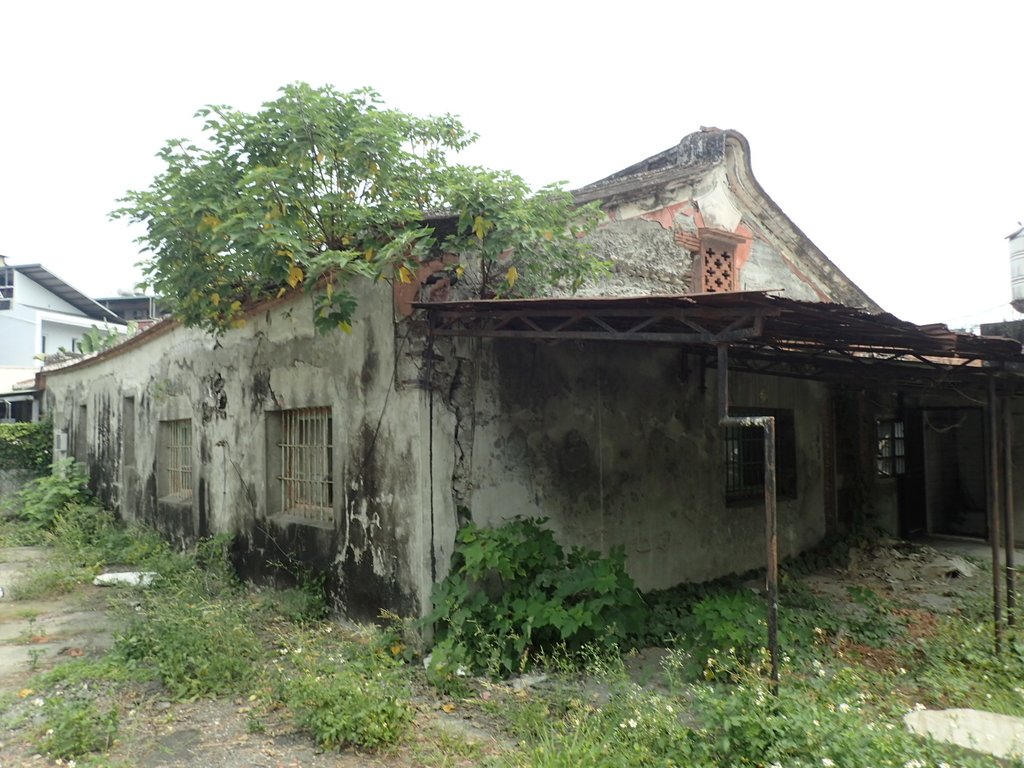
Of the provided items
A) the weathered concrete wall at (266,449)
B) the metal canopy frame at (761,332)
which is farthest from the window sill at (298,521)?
the metal canopy frame at (761,332)

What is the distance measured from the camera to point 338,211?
5.81 m

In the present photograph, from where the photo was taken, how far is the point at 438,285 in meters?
5.90

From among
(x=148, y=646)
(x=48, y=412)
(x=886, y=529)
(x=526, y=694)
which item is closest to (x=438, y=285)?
(x=526, y=694)

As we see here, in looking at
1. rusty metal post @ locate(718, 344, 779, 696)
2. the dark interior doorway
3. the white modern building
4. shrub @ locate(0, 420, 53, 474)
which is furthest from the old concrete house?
the white modern building

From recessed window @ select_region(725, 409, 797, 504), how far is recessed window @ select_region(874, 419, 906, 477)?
111 inches

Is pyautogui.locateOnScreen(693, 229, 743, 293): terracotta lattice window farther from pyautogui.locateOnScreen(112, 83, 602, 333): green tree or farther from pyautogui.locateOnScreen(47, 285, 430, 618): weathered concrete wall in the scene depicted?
pyautogui.locateOnScreen(47, 285, 430, 618): weathered concrete wall

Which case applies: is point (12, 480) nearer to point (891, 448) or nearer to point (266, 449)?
point (266, 449)

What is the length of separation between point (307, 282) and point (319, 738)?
293 centimetres

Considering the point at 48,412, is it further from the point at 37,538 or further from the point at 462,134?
the point at 462,134

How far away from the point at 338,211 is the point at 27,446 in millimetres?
13194

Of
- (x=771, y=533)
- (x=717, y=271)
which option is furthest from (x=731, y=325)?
(x=717, y=271)

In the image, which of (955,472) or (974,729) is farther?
(955,472)

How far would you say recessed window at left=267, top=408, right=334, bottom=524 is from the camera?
699 centimetres

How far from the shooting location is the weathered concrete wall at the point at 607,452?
6031mm
